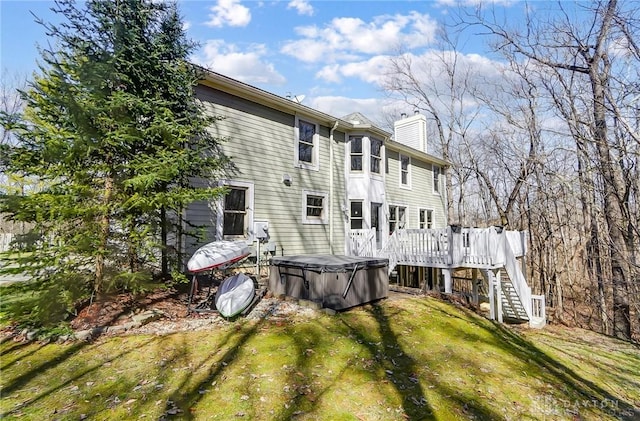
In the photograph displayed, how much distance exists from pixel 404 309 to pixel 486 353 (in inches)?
75.4

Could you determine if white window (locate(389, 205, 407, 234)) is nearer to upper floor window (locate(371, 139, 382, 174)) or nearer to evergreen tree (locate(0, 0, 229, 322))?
upper floor window (locate(371, 139, 382, 174))

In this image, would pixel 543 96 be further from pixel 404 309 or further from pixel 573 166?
pixel 404 309

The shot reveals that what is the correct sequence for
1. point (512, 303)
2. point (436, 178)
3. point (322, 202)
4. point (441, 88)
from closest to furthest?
point (512, 303), point (322, 202), point (436, 178), point (441, 88)

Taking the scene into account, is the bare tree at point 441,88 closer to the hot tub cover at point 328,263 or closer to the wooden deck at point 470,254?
the wooden deck at point 470,254

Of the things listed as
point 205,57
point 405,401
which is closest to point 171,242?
point 205,57

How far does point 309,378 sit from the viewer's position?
396 centimetres

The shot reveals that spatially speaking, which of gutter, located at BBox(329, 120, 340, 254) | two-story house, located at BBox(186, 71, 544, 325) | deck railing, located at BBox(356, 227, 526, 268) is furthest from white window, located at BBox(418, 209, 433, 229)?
deck railing, located at BBox(356, 227, 526, 268)

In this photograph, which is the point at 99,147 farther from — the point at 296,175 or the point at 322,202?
the point at 322,202

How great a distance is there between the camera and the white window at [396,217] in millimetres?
14500

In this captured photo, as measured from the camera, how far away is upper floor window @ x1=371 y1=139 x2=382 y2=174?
12.9m

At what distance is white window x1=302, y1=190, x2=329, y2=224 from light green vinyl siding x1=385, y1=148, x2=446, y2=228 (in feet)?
12.7

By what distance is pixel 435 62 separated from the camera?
18.4 meters

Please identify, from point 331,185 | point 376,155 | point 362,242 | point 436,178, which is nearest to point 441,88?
point 436,178

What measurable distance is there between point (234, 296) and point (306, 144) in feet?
21.9
